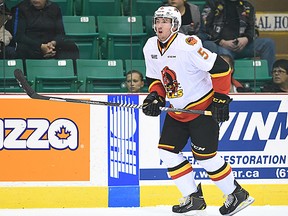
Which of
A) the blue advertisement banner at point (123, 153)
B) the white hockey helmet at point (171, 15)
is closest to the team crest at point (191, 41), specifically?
the white hockey helmet at point (171, 15)

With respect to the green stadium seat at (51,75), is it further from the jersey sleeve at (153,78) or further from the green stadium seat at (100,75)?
the jersey sleeve at (153,78)

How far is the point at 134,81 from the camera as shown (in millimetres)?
6465

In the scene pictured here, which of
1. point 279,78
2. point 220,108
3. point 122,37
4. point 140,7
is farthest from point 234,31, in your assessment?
point 220,108

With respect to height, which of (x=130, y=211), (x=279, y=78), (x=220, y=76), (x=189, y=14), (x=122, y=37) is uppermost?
(x=189, y=14)

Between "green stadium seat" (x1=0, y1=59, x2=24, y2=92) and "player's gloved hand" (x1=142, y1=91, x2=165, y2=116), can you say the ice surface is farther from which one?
"green stadium seat" (x1=0, y1=59, x2=24, y2=92)

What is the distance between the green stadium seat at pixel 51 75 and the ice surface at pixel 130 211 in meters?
0.89

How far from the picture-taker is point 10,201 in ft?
20.4

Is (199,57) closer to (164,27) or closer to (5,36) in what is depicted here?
(164,27)

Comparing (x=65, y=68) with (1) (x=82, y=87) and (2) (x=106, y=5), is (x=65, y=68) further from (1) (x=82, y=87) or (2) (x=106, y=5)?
(2) (x=106, y=5)

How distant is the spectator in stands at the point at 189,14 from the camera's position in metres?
6.60

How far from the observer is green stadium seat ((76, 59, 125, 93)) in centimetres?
641

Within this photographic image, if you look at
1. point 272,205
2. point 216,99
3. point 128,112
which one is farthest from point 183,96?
point 272,205

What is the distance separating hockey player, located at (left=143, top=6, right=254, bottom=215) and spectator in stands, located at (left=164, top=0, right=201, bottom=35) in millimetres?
981

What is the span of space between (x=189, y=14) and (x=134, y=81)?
676 millimetres
